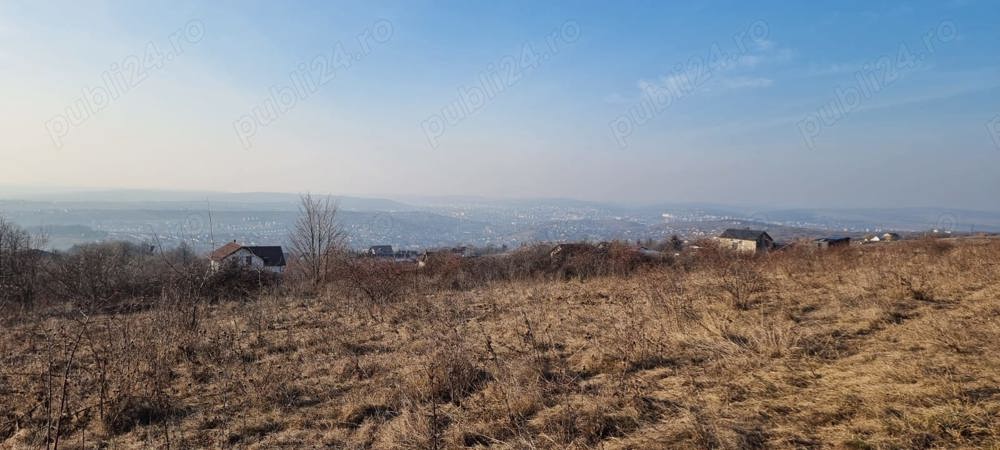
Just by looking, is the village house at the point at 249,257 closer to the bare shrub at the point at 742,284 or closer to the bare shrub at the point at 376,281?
the bare shrub at the point at 376,281

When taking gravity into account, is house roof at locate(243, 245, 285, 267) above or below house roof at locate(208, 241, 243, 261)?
below

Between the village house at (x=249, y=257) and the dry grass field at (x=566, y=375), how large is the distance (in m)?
5.77

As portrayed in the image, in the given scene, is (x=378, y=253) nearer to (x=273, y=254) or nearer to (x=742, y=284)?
(x=742, y=284)

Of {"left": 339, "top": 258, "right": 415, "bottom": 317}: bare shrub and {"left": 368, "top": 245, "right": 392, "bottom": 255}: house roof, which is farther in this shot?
{"left": 368, "top": 245, "right": 392, "bottom": 255}: house roof

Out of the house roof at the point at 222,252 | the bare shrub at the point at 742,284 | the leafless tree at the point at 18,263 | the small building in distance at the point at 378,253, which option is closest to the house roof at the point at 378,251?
the small building in distance at the point at 378,253

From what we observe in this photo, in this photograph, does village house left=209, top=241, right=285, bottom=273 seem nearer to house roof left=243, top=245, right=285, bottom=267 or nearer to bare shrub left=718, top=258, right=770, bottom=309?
Result: house roof left=243, top=245, right=285, bottom=267

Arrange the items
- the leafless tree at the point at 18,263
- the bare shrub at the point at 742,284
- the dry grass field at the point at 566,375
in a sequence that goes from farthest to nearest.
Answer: the leafless tree at the point at 18,263 → the bare shrub at the point at 742,284 → the dry grass field at the point at 566,375

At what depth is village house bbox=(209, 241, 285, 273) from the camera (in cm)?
1343

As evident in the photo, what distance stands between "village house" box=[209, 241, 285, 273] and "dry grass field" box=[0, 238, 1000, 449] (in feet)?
18.9

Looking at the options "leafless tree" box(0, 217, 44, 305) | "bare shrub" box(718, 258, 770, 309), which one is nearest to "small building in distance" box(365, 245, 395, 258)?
"leafless tree" box(0, 217, 44, 305)

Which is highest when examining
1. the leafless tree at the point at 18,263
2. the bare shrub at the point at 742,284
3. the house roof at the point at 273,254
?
the bare shrub at the point at 742,284

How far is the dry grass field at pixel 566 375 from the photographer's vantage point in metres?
3.00

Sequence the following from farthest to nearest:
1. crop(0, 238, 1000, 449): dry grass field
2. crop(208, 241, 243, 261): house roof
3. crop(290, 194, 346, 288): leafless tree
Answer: crop(290, 194, 346, 288): leafless tree → crop(208, 241, 243, 261): house roof → crop(0, 238, 1000, 449): dry grass field

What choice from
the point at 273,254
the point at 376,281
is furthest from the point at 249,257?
the point at 273,254
